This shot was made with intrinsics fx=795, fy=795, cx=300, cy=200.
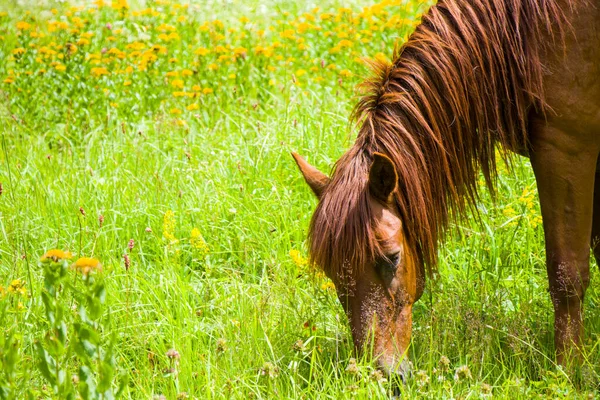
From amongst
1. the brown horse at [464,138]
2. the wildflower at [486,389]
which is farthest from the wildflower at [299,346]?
the wildflower at [486,389]

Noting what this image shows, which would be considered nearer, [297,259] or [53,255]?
[53,255]

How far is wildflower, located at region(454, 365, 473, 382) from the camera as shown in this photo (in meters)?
2.93

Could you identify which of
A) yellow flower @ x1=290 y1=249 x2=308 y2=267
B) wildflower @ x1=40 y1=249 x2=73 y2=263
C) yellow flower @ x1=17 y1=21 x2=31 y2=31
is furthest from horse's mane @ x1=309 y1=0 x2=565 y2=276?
yellow flower @ x1=17 y1=21 x2=31 y2=31

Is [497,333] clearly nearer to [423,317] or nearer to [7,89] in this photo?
[423,317]

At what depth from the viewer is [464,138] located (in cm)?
346

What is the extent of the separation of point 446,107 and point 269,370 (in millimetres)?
1330

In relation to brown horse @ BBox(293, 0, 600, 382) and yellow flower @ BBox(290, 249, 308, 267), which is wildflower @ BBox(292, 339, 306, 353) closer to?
brown horse @ BBox(293, 0, 600, 382)

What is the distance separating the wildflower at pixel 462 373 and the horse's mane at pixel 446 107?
506mm

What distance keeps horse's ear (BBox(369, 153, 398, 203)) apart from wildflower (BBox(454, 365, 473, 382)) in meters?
0.72

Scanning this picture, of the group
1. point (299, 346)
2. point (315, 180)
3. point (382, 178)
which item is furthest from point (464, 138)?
point (299, 346)

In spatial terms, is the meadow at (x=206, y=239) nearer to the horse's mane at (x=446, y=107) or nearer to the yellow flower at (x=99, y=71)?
the yellow flower at (x=99, y=71)

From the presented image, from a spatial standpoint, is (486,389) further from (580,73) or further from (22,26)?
(22,26)

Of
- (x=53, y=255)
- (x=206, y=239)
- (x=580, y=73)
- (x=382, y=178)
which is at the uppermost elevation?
(x=580, y=73)

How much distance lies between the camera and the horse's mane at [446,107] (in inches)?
129
